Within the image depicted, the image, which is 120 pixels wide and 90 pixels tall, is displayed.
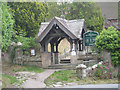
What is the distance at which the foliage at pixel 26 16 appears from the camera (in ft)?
65.0

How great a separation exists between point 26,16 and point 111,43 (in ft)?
37.2

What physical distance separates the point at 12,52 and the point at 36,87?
888 centimetres

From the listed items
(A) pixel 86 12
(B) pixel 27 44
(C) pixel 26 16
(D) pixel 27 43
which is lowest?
(B) pixel 27 44

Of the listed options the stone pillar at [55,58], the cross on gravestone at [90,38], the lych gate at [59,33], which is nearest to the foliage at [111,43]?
the cross on gravestone at [90,38]

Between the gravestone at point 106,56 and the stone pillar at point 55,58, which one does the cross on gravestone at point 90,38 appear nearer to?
the gravestone at point 106,56

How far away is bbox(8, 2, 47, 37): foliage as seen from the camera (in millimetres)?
19812

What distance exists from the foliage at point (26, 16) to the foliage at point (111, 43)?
32.1ft

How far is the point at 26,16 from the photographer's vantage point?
19.8m

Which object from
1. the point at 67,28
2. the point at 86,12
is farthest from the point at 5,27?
the point at 86,12

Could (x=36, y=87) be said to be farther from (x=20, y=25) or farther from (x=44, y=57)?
(x=20, y=25)

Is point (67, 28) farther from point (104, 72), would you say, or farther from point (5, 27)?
point (104, 72)

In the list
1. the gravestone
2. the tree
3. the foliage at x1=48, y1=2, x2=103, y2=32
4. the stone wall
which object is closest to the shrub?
the stone wall

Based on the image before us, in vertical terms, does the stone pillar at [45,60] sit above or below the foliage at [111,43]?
below

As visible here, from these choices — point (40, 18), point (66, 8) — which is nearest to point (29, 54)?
point (40, 18)
